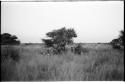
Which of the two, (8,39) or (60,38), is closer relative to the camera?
(8,39)

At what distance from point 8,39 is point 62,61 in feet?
3.18

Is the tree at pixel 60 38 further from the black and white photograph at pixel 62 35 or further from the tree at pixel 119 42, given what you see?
the tree at pixel 119 42

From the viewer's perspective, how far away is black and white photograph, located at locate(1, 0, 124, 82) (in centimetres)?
246

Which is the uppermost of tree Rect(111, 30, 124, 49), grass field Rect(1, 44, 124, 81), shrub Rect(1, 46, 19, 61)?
tree Rect(111, 30, 124, 49)

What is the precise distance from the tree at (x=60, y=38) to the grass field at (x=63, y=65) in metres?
0.14

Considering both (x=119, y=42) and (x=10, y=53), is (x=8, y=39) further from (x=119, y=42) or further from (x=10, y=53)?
(x=119, y=42)

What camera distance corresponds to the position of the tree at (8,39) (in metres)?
2.47

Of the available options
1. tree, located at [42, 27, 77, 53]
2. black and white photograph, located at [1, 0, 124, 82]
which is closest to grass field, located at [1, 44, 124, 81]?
black and white photograph, located at [1, 0, 124, 82]

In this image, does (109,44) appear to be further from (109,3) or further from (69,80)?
(69,80)

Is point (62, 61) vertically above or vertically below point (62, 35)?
below

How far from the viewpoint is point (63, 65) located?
2467 millimetres

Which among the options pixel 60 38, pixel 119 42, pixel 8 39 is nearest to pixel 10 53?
pixel 8 39

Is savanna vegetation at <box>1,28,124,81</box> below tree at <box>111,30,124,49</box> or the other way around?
below

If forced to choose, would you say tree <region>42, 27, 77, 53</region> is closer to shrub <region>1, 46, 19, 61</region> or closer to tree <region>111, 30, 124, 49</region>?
shrub <region>1, 46, 19, 61</region>
